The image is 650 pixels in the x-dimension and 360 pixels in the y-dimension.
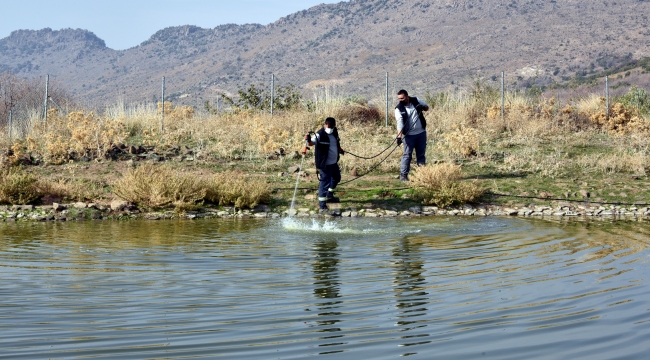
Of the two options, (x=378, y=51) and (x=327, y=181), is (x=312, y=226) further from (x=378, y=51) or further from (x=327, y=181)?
(x=378, y=51)

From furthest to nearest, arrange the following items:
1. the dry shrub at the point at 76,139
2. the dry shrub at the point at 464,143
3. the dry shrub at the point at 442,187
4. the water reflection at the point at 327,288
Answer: the dry shrub at the point at 464,143 < the dry shrub at the point at 76,139 < the dry shrub at the point at 442,187 < the water reflection at the point at 327,288

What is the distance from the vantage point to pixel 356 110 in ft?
99.2

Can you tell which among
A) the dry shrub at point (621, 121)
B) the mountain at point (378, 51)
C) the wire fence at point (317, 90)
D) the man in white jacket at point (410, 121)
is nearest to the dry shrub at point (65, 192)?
the man in white jacket at point (410, 121)

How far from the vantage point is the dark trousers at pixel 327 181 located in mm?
16766

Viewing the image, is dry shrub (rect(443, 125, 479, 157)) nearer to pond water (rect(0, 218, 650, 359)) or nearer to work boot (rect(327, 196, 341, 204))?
work boot (rect(327, 196, 341, 204))

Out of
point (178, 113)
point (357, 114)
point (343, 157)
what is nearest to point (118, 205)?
point (343, 157)

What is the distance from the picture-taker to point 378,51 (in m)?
106

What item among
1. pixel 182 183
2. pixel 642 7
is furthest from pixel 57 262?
pixel 642 7

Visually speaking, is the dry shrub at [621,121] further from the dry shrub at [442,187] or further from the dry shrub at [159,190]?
the dry shrub at [159,190]

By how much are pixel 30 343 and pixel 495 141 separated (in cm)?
2111

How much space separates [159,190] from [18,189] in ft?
9.56

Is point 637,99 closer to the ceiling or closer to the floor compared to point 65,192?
closer to the ceiling

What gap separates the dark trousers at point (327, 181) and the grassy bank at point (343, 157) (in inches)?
33.0

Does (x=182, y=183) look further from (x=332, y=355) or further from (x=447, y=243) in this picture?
(x=332, y=355)
